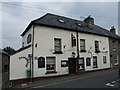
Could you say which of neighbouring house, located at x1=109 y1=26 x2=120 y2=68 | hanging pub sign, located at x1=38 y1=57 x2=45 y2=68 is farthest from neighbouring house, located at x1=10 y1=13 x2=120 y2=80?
neighbouring house, located at x1=109 y1=26 x2=120 y2=68

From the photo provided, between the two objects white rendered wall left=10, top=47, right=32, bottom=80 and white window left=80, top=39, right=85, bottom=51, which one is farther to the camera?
white window left=80, top=39, right=85, bottom=51

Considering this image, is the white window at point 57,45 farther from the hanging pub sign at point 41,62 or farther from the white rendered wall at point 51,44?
the hanging pub sign at point 41,62

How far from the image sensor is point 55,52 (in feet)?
48.9

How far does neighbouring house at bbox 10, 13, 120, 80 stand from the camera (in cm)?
1295

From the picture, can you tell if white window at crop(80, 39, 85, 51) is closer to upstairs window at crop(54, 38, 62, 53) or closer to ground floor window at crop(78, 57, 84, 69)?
ground floor window at crop(78, 57, 84, 69)

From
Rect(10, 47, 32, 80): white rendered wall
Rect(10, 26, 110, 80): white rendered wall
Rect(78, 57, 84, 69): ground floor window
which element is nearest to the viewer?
Rect(10, 47, 32, 80): white rendered wall

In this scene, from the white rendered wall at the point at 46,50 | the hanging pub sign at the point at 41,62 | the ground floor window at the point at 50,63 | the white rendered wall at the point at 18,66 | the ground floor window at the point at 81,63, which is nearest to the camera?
the white rendered wall at the point at 18,66

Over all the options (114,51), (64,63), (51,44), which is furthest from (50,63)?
(114,51)

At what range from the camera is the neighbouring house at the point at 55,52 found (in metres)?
12.9

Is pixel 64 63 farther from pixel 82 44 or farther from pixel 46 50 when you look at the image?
pixel 82 44

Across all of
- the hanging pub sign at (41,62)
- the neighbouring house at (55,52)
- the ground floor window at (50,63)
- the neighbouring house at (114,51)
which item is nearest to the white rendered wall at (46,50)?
the neighbouring house at (55,52)

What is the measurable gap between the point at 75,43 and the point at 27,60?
6969 mm

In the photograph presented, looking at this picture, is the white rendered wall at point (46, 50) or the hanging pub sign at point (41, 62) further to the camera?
the hanging pub sign at point (41, 62)

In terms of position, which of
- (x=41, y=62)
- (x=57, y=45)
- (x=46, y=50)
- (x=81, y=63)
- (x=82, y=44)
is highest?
(x=82, y=44)
